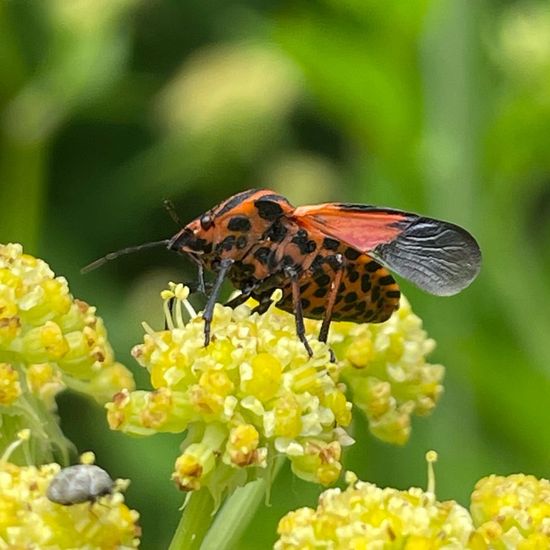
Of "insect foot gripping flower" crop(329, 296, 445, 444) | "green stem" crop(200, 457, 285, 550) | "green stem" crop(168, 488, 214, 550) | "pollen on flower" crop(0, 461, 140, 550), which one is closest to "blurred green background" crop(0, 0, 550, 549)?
"insect foot gripping flower" crop(329, 296, 445, 444)

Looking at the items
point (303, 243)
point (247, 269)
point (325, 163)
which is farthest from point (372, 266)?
point (325, 163)

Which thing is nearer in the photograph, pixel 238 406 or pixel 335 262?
pixel 238 406

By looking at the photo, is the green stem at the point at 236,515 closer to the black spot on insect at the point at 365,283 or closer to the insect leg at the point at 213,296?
the insect leg at the point at 213,296

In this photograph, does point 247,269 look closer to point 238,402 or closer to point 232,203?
point 232,203

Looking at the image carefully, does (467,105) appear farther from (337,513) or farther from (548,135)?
(337,513)

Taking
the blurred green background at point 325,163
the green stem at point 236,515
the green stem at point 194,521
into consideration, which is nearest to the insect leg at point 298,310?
the green stem at point 236,515

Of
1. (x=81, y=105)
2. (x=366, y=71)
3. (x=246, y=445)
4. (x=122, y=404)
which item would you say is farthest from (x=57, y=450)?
(x=81, y=105)
